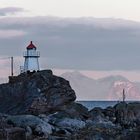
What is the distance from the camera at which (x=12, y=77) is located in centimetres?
4781

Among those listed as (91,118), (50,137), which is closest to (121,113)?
(91,118)

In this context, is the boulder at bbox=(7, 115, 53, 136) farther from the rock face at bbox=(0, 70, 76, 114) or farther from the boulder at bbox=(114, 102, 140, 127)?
the boulder at bbox=(114, 102, 140, 127)

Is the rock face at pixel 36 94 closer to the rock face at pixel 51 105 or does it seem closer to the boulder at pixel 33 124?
the rock face at pixel 51 105

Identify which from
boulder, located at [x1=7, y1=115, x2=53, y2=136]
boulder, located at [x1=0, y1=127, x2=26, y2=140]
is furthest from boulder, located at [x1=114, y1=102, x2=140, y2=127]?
boulder, located at [x1=0, y1=127, x2=26, y2=140]

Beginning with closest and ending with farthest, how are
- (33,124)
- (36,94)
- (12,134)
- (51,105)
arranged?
(12,134) < (33,124) < (36,94) < (51,105)

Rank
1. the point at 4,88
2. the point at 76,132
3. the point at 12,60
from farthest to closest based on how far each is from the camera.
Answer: the point at 12,60 → the point at 4,88 → the point at 76,132

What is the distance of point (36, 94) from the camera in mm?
44438

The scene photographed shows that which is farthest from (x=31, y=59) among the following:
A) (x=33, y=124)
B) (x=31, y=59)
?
(x=33, y=124)

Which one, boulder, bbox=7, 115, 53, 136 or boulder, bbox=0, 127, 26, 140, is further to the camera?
boulder, bbox=7, 115, 53, 136

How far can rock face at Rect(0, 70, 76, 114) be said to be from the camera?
44.1 m

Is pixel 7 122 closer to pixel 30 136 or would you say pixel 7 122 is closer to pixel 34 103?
pixel 30 136

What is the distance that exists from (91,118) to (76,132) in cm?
939

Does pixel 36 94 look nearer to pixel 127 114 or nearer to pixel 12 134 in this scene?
pixel 127 114

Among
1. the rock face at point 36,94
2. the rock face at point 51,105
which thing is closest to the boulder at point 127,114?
the rock face at point 51,105
